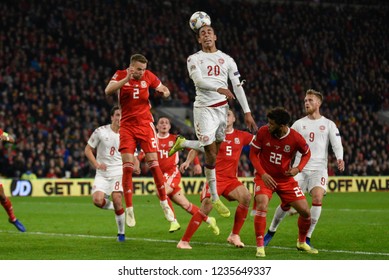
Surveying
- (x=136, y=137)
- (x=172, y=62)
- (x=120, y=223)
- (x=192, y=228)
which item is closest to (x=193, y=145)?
(x=136, y=137)

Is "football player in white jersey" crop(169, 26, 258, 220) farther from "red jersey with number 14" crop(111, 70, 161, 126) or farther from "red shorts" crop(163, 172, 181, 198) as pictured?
"red shorts" crop(163, 172, 181, 198)

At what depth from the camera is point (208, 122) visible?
1241cm

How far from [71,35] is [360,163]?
1496cm

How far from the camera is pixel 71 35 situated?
131 feet

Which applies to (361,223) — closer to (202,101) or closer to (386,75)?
(202,101)

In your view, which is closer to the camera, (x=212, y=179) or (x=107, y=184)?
(x=212, y=179)

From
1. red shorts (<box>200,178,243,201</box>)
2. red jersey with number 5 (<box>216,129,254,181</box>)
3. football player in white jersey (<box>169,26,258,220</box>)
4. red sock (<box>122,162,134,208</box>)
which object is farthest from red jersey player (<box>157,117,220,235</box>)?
football player in white jersey (<box>169,26,258,220</box>)

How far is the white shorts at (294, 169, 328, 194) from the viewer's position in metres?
13.5

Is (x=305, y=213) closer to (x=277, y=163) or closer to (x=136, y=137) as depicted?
(x=277, y=163)

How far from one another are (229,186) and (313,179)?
4.53 feet

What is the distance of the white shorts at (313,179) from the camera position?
1351 centimetres

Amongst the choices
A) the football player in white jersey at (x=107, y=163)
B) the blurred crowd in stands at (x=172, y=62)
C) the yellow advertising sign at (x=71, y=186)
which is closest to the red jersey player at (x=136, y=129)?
the football player in white jersey at (x=107, y=163)

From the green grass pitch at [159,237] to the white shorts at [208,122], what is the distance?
1.69 m

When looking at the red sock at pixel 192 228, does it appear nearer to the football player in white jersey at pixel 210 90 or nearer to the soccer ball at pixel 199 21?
the football player in white jersey at pixel 210 90
